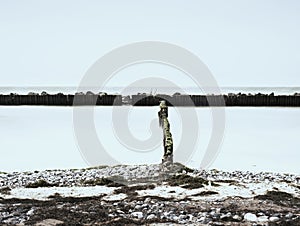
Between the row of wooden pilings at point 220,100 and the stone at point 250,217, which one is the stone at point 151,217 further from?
the row of wooden pilings at point 220,100

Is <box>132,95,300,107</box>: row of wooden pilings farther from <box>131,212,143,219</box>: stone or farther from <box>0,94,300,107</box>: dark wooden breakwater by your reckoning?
<box>131,212,143,219</box>: stone

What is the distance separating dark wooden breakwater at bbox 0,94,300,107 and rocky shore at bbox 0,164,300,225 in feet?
4.80

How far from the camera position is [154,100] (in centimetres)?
930

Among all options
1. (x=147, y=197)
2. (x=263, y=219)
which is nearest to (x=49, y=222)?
(x=147, y=197)

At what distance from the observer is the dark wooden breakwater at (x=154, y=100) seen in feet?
29.9

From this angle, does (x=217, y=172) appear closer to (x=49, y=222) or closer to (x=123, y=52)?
(x=123, y=52)

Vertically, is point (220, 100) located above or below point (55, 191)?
above

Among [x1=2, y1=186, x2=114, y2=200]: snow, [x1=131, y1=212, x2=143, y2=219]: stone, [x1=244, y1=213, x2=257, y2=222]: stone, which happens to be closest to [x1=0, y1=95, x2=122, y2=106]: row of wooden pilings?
[x1=2, y1=186, x2=114, y2=200]: snow

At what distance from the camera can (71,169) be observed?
853 cm

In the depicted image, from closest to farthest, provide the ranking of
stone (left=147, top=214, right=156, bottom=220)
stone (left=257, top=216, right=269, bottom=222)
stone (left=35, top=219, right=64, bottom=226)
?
stone (left=35, top=219, right=64, bottom=226), stone (left=257, top=216, right=269, bottom=222), stone (left=147, top=214, right=156, bottom=220)

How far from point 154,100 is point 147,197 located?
3502 mm

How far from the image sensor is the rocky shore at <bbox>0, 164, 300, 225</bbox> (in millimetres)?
4922

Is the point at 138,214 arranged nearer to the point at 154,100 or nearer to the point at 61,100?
the point at 154,100

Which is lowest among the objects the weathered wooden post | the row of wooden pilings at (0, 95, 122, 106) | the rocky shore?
the rocky shore
